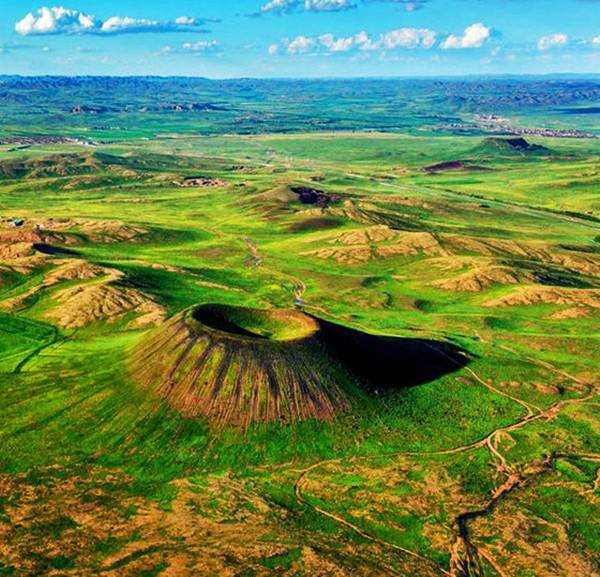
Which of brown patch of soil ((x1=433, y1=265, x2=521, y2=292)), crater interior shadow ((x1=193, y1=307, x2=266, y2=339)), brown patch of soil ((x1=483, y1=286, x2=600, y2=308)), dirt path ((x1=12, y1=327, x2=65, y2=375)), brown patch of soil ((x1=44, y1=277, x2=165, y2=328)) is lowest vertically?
brown patch of soil ((x1=483, y1=286, x2=600, y2=308))

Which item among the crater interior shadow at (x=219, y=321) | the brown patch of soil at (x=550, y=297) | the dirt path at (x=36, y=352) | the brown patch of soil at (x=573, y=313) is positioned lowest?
the brown patch of soil at (x=573, y=313)

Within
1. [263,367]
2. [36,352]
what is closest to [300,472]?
[263,367]

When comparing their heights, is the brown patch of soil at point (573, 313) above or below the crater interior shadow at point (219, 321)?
below

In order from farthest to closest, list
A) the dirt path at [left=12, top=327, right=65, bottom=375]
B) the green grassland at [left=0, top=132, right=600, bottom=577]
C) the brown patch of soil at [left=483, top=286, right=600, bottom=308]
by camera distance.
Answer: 1. the brown patch of soil at [left=483, top=286, right=600, bottom=308]
2. the dirt path at [left=12, top=327, right=65, bottom=375]
3. the green grassland at [left=0, top=132, right=600, bottom=577]

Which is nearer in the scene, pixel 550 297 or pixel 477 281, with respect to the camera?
pixel 550 297

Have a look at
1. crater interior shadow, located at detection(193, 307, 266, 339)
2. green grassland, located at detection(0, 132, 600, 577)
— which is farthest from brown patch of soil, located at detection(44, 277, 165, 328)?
crater interior shadow, located at detection(193, 307, 266, 339)

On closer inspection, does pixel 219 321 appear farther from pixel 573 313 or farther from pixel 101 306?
pixel 573 313

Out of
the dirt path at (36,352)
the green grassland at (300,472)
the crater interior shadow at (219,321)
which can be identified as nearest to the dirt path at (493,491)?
the green grassland at (300,472)

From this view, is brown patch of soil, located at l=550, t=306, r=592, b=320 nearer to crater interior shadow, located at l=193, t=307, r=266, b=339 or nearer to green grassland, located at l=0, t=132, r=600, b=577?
green grassland, located at l=0, t=132, r=600, b=577

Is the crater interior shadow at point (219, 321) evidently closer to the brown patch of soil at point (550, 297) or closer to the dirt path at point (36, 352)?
the dirt path at point (36, 352)
